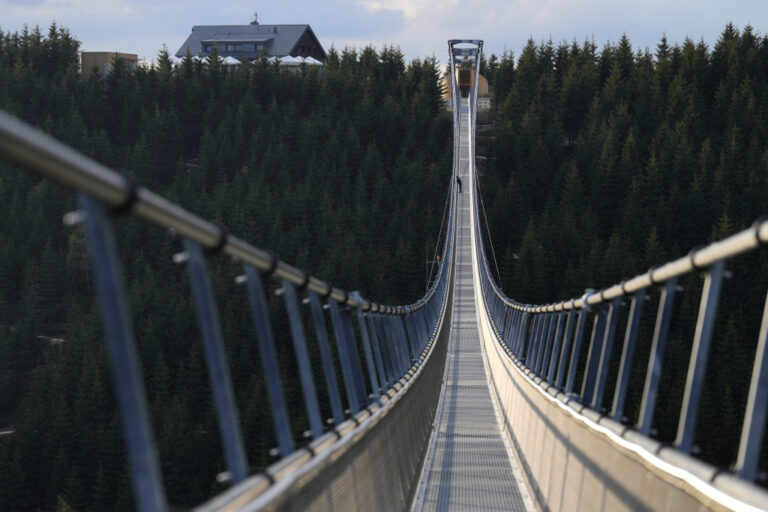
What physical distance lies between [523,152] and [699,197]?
2078 centimetres

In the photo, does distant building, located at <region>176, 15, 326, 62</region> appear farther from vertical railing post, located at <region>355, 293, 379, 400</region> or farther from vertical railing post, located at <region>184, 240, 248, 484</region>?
vertical railing post, located at <region>184, 240, 248, 484</region>

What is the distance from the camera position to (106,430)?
72.3m

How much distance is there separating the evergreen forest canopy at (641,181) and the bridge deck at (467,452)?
3997 cm

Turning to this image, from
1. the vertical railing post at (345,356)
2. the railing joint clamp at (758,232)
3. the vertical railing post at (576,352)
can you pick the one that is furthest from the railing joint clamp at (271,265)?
the vertical railing post at (576,352)

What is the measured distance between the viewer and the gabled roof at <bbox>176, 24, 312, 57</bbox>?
5950 inches

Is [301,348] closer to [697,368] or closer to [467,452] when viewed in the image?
[697,368]

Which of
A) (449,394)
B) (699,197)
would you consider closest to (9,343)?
(699,197)

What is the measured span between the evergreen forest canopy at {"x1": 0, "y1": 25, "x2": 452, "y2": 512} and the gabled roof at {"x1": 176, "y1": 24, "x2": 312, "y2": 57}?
12.6 metres

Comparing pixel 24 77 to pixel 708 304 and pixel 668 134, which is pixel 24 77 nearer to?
pixel 668 134

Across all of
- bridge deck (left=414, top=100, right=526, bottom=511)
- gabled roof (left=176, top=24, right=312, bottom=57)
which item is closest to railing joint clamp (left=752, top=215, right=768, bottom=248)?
bridge deck (left=414, top=100, right=526, bottom=511)

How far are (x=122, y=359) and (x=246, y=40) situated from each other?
152m

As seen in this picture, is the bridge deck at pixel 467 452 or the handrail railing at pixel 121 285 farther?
the bridge deck at pixel 467 452

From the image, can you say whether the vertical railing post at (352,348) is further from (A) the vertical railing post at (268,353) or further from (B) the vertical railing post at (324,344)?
(A) the vertical railing post at (268,353)

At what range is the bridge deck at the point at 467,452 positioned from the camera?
9.86m
